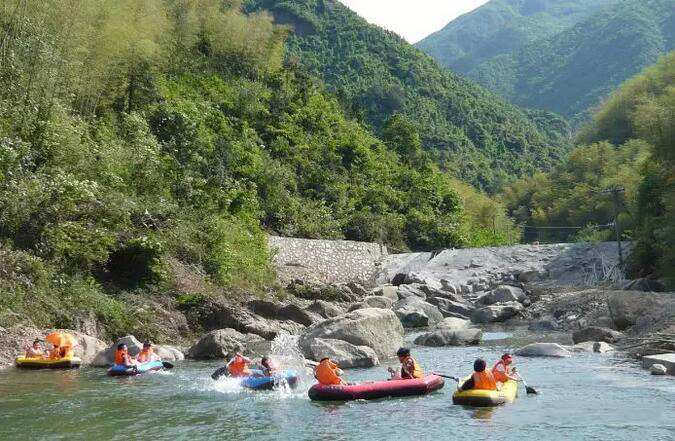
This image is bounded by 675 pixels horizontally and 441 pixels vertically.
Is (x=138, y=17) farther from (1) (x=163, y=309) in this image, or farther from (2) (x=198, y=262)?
(1) (x=163, y=309)

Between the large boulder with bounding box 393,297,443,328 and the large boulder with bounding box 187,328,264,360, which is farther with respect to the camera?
the large boulder with bounding box 393,297,443,328

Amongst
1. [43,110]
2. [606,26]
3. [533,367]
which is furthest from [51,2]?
[606,26]

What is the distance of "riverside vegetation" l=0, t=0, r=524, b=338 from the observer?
21078mm

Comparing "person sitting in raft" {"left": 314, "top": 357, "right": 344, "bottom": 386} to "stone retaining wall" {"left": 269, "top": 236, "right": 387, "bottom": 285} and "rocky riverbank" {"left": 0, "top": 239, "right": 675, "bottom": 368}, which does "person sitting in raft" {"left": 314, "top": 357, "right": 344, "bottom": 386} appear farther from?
"stone retaining wall" {"left": 269, "top": 236, "right": 387, "bottom": 285}

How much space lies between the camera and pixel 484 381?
13.2m

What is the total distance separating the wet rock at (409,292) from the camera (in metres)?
32.6

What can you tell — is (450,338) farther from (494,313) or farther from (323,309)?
(494,313)

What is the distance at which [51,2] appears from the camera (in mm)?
23359

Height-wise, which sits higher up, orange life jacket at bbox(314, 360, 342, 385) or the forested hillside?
the forested hillside

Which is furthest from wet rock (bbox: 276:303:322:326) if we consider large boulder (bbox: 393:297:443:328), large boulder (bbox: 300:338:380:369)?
large boulder (bbox: 300:338:380:369)

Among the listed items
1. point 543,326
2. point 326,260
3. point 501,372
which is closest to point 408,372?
point 501,372

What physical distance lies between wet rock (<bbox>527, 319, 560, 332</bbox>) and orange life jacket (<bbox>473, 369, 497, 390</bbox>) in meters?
12.6

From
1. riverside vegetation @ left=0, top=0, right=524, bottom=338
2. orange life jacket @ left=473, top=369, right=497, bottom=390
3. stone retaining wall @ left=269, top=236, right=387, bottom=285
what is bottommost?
orange life jacket @ left=473, top=369, right=497, bottom=390

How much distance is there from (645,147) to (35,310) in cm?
4597
